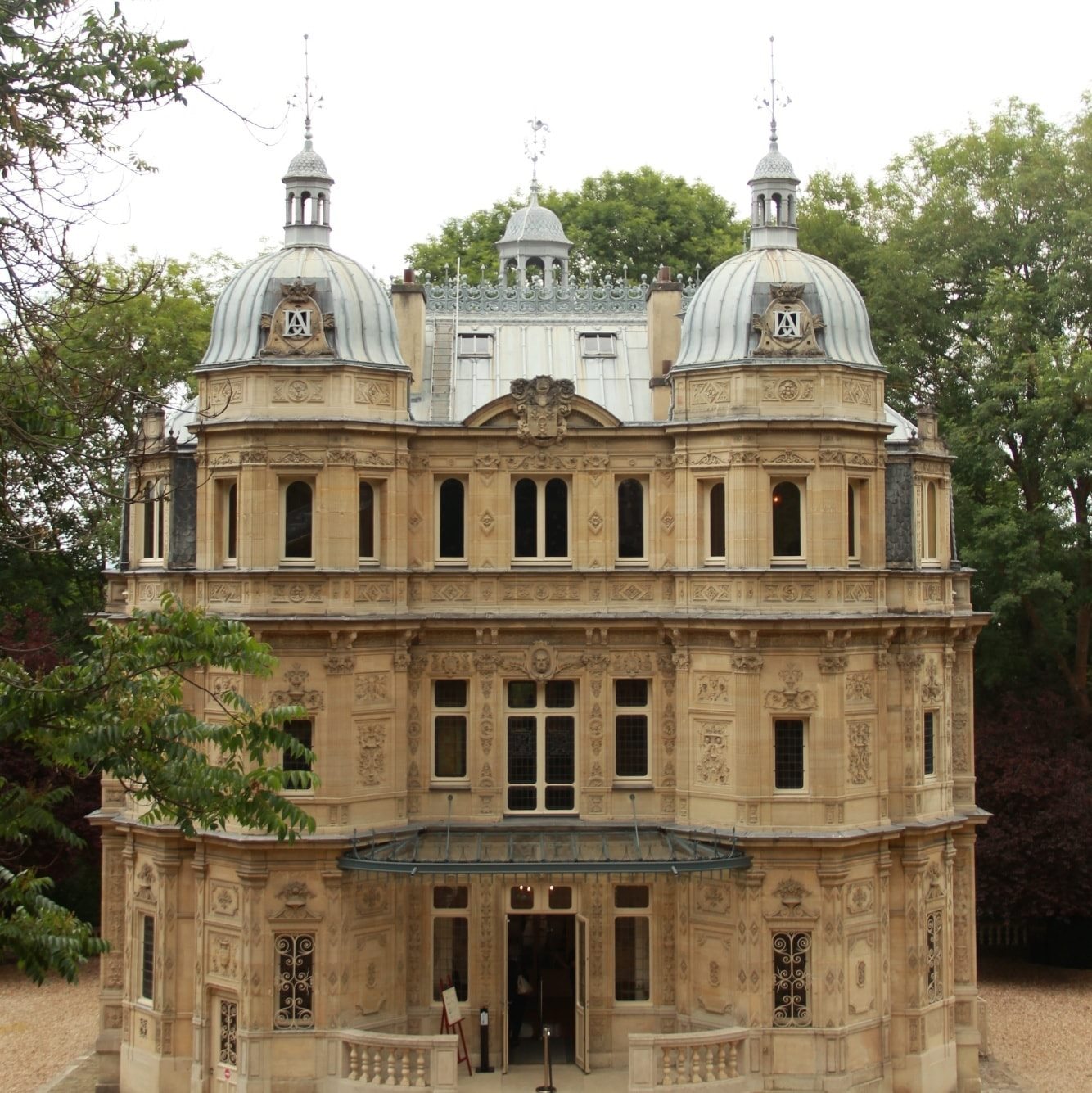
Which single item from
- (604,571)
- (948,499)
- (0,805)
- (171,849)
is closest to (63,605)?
(171,849)

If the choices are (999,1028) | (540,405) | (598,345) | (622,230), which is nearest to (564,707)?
(540,405)

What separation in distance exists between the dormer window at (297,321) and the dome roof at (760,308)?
671 centimetres

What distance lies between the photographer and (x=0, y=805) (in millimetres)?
16609

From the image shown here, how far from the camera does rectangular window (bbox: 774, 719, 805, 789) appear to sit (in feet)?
98.2

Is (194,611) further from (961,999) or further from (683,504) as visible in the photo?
(961,999)

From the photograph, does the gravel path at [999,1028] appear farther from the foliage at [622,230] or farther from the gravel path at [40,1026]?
the foliage at [622,230]

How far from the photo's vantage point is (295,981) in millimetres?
29344

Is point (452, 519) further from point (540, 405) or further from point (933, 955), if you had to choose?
point (933, 955)

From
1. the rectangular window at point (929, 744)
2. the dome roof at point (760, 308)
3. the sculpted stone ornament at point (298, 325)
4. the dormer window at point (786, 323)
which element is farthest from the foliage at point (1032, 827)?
the sculpted stone ornament at point (298, 325)

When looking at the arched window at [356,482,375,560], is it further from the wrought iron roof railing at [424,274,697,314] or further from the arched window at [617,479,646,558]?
the wrought iron roof railing at [424,274,697,314]

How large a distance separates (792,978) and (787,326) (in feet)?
37.3

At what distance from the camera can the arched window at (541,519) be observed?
103ft

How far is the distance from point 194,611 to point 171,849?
569 inches

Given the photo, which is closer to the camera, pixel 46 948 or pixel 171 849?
pixel 46 948
